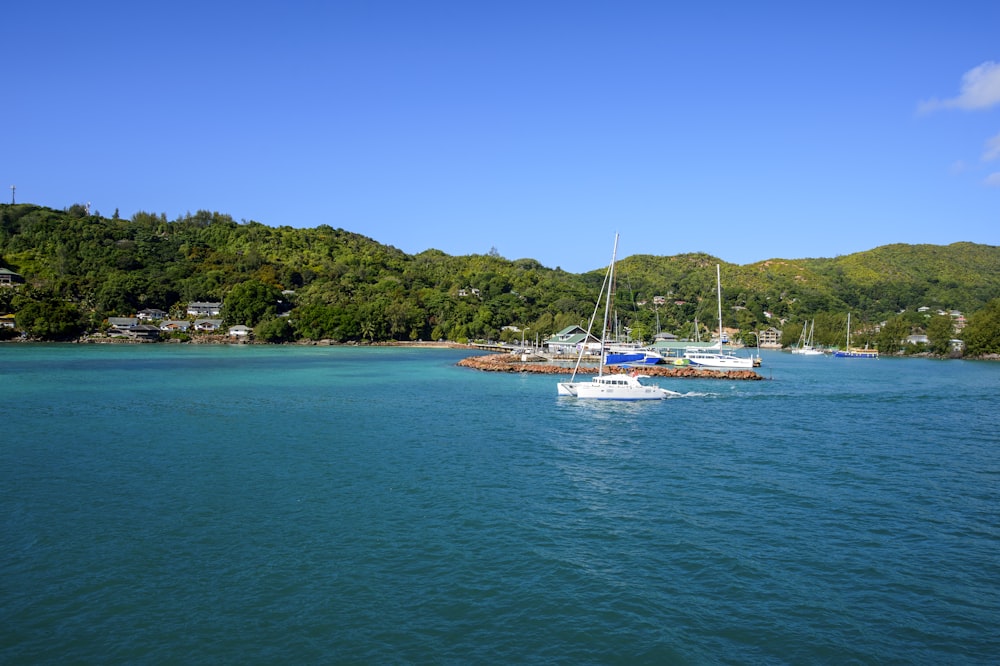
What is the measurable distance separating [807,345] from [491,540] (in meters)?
91.3

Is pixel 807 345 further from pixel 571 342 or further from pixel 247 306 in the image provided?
pixel 247 306

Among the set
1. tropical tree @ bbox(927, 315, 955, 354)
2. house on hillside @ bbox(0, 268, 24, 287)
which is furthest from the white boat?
house on hillside @ bbox(0, 268, 24, 287)

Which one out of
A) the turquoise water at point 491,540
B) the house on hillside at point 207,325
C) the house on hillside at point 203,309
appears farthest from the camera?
the house on hillside at point 203,309

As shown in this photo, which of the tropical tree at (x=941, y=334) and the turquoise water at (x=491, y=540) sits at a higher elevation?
the tropical tree at (x=941, y=334)

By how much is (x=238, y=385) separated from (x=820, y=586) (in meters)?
31.0

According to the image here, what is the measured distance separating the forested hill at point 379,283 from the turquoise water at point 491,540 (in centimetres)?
6489

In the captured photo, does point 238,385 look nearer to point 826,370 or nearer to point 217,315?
point 826,370

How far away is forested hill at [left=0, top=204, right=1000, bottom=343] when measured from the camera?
282 ft

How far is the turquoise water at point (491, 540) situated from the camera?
7.95 m

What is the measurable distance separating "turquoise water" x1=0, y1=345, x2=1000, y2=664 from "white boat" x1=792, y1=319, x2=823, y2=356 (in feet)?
212

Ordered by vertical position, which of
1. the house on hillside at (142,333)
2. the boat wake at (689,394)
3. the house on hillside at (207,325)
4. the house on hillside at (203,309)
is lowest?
the boat wake at (689,394)

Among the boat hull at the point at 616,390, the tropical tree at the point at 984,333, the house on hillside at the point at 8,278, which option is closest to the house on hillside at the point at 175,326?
the house on hillside at the point at 8,278

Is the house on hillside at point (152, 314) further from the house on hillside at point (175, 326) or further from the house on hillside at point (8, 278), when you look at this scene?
the house on hillside at point (8, 278)

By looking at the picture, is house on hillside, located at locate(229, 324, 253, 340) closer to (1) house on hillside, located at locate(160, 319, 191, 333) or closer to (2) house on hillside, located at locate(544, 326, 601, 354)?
(1) house on hillside, located at locate(160, 319, 191, 333)
